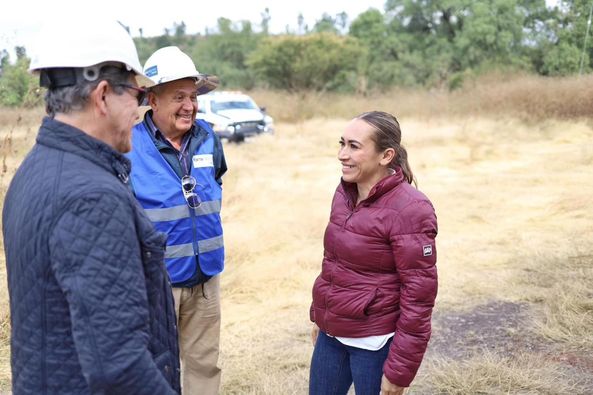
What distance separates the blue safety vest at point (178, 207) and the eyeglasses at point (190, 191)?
1cm

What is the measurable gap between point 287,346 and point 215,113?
12782mm

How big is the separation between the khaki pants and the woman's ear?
1.06 meters

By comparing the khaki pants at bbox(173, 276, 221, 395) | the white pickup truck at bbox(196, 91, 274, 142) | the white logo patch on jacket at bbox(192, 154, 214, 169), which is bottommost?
the white pickup truck at bbox(196, 91, 274, 142)

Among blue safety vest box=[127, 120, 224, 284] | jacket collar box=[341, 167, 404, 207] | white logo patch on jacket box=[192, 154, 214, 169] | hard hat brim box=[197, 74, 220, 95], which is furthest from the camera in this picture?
hard hat brim box=[197, 74, 220, 95]

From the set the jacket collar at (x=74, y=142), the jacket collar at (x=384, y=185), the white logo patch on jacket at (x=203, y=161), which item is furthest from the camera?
the white logo patch on jacket at (x=203, y=161)

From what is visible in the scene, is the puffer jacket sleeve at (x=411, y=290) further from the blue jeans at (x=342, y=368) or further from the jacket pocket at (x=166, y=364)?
the jacket pocket at (x=166, y=364)

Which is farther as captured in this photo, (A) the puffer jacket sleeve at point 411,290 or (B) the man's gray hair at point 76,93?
(A) the puffer jacket sleeve at point 411,290

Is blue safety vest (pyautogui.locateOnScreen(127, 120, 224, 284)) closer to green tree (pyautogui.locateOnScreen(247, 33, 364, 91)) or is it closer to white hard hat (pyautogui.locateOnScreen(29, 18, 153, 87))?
white hard hat (pyautogui.locateOnScreen(29, 18, 153, 87))

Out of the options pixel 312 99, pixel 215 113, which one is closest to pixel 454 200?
pixel 215 113

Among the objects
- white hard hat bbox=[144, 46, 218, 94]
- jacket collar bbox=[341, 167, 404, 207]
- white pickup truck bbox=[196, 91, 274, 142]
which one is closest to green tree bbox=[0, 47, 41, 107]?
white hard hat bbox=[144, 46, 218, 94]

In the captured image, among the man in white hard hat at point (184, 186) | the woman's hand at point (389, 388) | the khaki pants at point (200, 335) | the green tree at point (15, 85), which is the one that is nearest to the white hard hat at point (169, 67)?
the man in white hard hat at point (184, 186)

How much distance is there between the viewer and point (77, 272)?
1.27 m

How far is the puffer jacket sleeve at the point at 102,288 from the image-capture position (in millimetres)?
1274

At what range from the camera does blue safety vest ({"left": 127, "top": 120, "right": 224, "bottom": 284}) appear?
101 inches
